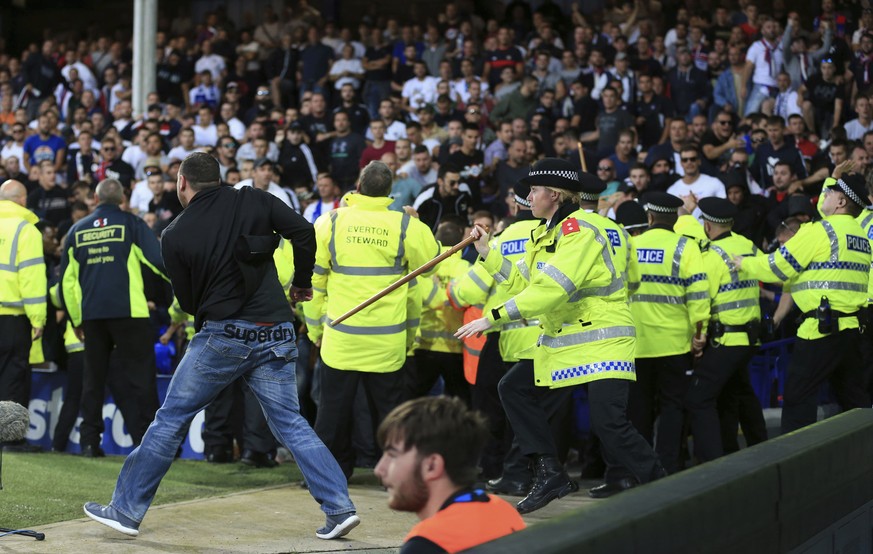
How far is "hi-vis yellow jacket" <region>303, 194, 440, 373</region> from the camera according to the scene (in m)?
8.47

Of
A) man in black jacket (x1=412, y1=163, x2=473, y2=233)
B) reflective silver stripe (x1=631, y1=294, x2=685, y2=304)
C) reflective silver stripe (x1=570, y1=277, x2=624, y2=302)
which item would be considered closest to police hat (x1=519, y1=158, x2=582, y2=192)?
reflective silver stripe (x1=570, y1=277, x2=624, y2=302)

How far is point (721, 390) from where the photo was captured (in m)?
9.37

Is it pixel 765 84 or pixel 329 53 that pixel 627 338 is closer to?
pixel 765 84

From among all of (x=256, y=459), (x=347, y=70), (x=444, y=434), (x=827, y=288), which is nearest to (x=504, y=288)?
(x=827, y=288)

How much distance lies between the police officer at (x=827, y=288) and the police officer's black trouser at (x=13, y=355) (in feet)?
20.4

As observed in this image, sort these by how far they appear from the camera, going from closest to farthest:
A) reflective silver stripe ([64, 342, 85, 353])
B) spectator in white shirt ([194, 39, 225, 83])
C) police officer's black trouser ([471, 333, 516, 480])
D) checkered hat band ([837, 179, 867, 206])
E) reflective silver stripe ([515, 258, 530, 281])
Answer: reflective silver stripe ([515, 258, 530, 281])
checkered hat band ([837, 179, 867, 206])
police officer's black trouser ([471, 333, 516, 480])
reflective silver stripe ([64, 342, 85, 353])
spectator in white shirt ([194, 39, 225, 83])

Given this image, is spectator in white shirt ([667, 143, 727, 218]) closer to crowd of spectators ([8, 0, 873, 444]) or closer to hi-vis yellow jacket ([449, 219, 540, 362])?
crowd of spectators ([8, 0, 873, 444])

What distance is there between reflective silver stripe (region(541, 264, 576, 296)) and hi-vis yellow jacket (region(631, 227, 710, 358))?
242cm

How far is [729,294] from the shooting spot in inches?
364

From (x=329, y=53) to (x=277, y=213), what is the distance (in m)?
13.9

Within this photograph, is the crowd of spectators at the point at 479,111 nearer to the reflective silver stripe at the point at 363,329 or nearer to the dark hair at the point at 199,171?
the reflective silver stripe at the point at 363,329

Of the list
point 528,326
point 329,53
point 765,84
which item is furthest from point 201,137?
point 528,326

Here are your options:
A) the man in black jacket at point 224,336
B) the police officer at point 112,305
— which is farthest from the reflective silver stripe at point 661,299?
the police officer at point 112,305

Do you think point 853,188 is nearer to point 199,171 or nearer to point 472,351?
point 472,351
